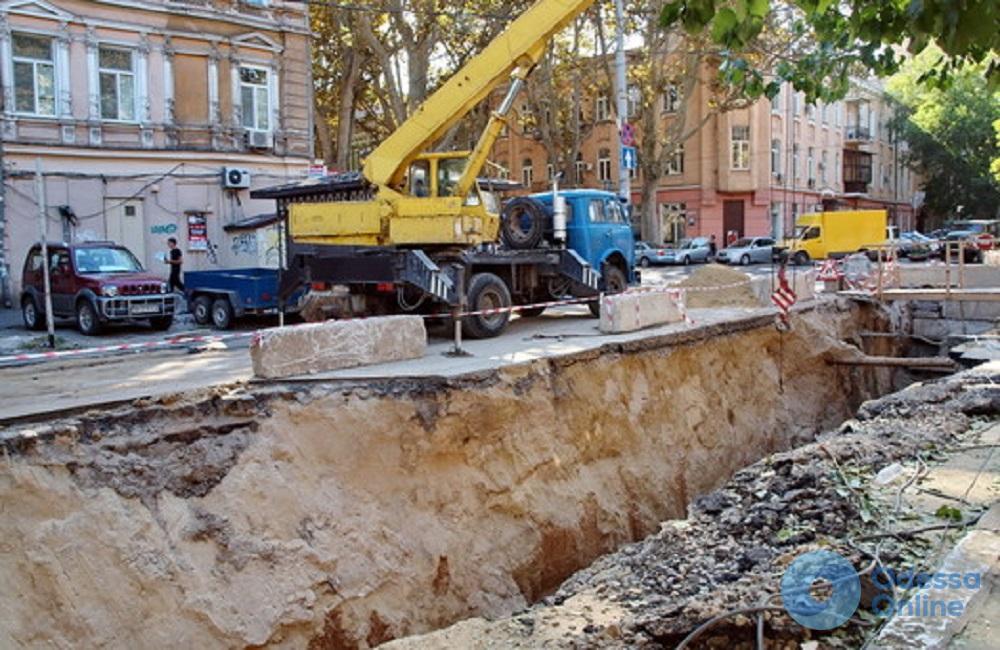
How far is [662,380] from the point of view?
1170cm

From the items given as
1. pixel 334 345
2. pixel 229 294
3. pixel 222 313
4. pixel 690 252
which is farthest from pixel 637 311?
pixel 690 252

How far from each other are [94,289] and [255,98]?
363 inches

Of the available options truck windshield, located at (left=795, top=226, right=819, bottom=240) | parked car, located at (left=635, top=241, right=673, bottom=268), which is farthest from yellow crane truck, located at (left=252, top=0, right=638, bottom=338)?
truck windshield, located at (left=795, top=226, right=819, bottom=240)

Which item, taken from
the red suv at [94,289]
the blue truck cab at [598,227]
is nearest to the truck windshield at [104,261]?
the red suv at [94,289]

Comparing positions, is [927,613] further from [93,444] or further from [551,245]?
[551,245]

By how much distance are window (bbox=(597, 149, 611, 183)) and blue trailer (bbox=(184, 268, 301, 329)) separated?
97.5ft

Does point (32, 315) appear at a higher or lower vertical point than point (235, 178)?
lower

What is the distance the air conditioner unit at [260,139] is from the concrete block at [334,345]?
45.4 feet

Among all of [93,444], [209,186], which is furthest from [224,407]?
[209,186]

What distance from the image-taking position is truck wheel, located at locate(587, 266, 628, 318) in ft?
49.1

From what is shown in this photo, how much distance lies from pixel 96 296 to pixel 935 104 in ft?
142

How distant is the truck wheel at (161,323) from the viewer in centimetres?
1557

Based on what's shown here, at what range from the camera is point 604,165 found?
4384cm

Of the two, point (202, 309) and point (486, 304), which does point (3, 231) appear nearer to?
point (202, 309)
